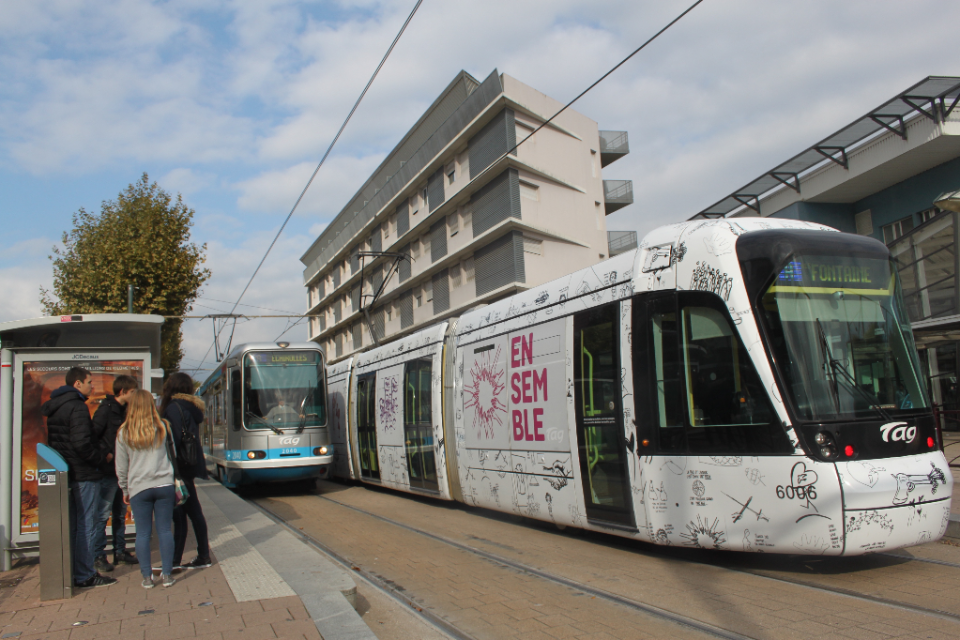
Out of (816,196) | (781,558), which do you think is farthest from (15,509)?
(816,196)

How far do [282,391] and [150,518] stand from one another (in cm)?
804

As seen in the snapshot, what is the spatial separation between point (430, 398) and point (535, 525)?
2.61 meters

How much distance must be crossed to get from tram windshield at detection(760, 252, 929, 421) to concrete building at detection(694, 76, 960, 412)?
663 cm

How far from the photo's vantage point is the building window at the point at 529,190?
31.9 metres

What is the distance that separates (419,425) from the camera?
36.3ft

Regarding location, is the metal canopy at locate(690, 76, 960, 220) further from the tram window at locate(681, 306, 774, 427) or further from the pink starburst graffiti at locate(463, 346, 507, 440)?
the tram window at locate(681, 306, 774, 427)

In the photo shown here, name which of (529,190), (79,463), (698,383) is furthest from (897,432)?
(529,190)

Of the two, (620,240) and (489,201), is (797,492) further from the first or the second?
(620,240)

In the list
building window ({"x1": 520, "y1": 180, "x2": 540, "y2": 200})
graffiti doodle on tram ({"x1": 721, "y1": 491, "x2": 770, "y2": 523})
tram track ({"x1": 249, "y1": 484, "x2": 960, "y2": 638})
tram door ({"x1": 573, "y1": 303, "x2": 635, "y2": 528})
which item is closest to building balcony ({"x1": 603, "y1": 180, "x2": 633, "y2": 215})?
building window ({"x1": 520, "y1": 180, "x2": 540, "y2": 200})

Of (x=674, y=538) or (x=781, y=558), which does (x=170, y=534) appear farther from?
(x=781, y=558)

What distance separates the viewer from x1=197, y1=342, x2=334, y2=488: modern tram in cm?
1293

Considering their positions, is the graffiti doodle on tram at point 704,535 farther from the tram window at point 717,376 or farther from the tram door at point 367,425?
the tram door at point 367,425

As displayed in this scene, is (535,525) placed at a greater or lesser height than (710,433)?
lesser

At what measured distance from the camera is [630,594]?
17.2 ft
